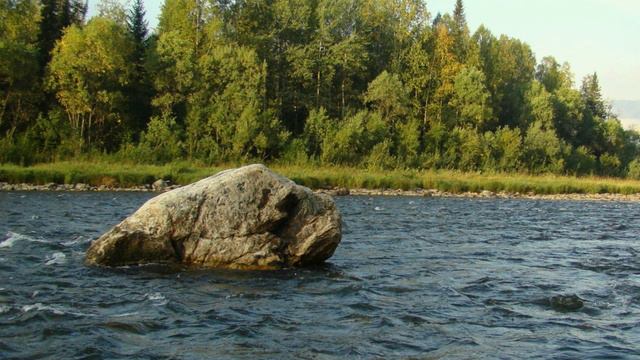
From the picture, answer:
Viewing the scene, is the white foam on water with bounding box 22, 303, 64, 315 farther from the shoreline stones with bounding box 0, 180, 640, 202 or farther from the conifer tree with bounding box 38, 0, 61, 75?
the conifer tree with bounding box 38, 0, 61, 75

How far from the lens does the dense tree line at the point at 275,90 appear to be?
1951 inches

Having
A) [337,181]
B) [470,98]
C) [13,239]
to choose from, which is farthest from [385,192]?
[13,239]

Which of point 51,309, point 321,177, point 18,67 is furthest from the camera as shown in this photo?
point 18,67

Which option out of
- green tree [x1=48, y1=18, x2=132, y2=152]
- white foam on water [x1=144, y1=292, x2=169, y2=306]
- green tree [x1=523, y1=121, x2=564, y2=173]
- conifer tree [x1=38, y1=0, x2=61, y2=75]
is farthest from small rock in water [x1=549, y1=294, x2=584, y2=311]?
green tree [x1=523, y1=121, x2=564, y2=173]

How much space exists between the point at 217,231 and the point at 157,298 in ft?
10.5

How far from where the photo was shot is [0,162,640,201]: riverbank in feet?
128

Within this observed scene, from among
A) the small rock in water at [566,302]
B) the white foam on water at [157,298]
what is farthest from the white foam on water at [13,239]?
the small rock in water at [566,302]

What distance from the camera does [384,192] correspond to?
46969 millimetres

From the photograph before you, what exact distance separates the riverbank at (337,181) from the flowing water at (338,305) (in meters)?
21.3

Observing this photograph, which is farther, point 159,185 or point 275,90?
point 275,90

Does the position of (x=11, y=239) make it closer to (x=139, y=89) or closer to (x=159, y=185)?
(x=159, y=185)

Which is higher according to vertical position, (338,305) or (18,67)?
(18,67)

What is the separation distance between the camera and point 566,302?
37.9 feet

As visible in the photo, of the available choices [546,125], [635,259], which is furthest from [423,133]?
[635,259]
